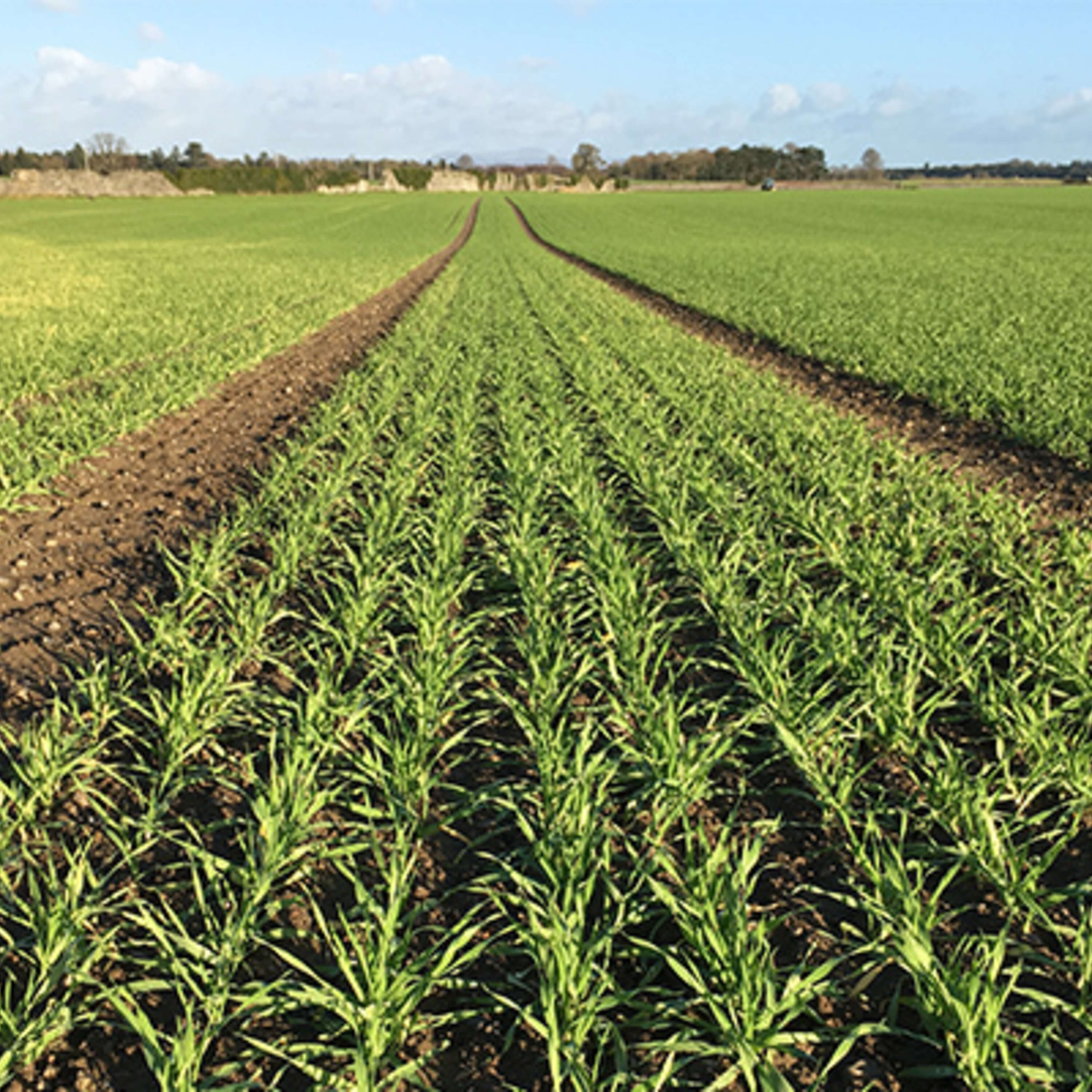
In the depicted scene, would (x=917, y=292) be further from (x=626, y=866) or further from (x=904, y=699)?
(x=626, y=866)

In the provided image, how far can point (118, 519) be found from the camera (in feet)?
22.6

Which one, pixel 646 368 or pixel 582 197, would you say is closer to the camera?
pixel 646 368

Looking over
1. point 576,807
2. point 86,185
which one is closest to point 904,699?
point 576,807

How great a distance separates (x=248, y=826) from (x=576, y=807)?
52.5 inches

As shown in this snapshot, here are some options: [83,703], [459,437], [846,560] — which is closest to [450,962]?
[83,703]

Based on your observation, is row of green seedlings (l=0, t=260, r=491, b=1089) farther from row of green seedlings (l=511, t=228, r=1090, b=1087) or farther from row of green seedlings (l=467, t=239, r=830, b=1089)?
row of green seedlings (l=511, t=228, r=1090, b=1087)

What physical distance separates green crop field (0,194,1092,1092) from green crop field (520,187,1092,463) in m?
4.77

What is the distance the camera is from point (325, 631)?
4.95 meters

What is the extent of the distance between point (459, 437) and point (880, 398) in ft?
20.2

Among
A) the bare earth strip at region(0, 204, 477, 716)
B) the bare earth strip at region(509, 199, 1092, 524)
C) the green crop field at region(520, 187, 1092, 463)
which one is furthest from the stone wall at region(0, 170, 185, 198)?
the bare earth strip at region(509, 199, 1092, 524)

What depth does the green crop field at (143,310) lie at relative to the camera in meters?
9.49

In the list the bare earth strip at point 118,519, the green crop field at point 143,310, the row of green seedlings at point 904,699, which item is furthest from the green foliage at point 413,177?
the row of green seedlings at point 904,699

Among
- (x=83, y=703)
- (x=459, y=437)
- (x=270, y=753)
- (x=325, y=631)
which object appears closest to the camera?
(x=270, y=753)

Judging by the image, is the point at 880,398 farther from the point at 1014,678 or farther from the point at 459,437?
the point at 1014,678
